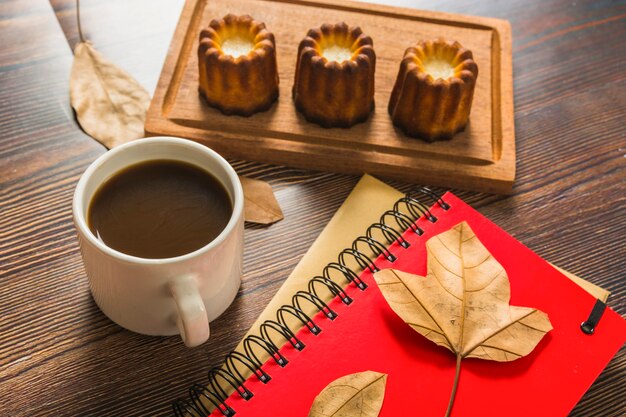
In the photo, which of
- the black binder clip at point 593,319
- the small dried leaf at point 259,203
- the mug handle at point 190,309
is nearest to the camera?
the mug handle at point 190,309

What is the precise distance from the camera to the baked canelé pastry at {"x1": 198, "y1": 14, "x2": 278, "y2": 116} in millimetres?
917

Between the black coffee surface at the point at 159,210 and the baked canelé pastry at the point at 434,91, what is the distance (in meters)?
0.32

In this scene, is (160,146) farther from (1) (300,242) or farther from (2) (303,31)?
(2) (303,31)

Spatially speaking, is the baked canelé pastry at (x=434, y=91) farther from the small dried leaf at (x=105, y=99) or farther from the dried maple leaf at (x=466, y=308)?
the small dried leaf at (x=105, y=99)

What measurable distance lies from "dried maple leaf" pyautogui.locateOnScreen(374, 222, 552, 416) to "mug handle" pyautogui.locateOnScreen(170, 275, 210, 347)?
0.20 m

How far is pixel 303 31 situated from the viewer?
107cm

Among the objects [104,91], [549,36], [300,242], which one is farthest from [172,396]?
[549,36]

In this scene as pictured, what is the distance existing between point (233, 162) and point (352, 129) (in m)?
0.17

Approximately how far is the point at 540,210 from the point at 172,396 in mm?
519

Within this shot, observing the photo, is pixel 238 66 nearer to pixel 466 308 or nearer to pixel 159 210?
pixel 159 210

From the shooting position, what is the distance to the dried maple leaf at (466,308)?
73 cm

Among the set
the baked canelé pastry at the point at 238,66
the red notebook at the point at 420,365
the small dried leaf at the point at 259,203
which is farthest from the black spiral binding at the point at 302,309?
the baked canelé pastry at the point at 238,66

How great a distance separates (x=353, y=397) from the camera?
2.30 feet

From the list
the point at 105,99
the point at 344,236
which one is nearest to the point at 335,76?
the point at 344,236
